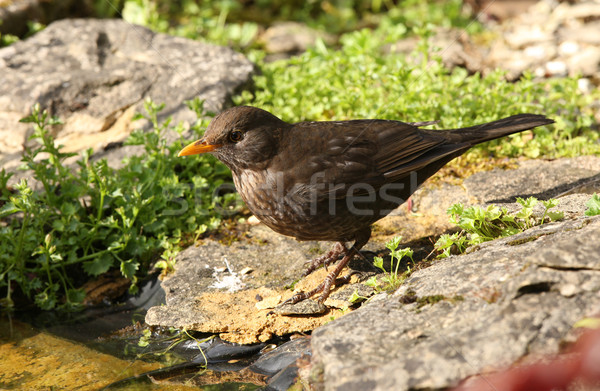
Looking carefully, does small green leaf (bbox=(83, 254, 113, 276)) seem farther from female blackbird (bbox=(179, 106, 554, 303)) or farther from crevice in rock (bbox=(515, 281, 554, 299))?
crevice in rock (bbox=(515, 281, 554, 299))

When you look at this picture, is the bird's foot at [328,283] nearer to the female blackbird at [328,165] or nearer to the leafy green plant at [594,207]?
the female blackbird at [328,165]

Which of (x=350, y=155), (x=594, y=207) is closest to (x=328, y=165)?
(x=350, y=155)

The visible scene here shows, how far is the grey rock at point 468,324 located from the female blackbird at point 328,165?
99cm

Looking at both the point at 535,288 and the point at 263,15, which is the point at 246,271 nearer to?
the point at 535,288

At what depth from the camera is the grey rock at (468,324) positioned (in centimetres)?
257

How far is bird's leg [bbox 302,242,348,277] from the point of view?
4.45 meters

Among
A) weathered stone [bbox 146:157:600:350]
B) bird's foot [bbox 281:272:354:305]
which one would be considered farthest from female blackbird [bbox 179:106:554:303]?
weathered stone [bbox 146:157:600:350]

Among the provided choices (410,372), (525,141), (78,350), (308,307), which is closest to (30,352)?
(78,350)

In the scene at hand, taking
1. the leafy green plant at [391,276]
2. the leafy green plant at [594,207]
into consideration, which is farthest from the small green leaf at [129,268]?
the leafy green plant at [594,207]

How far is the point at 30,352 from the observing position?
13.1ft

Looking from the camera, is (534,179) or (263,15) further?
(263,15)

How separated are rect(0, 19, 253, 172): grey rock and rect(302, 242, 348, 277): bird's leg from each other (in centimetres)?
218

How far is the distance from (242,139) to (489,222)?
180 centimetres

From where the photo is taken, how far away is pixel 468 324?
9.11 ft
